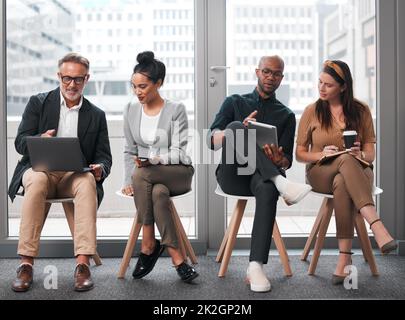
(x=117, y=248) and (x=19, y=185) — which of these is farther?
(x=117, y=248)

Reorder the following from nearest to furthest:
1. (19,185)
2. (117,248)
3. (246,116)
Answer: (19,185) → (246,116) → (117,248)

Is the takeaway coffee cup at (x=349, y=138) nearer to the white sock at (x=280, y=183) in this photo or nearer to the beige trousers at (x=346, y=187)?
the beige trousers at (x=346, y=187)

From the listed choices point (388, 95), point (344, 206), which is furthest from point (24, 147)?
point (388, 95)

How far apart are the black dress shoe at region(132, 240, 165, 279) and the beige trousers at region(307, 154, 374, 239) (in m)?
0.85

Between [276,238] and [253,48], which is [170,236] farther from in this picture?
[253,48]


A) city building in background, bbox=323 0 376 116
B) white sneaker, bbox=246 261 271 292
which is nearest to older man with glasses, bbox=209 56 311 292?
white sneaker, bbox=246 261 271 292

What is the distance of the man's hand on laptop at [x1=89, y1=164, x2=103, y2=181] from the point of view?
2.95 meters

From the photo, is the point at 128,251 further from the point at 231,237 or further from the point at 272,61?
the point at 272,61

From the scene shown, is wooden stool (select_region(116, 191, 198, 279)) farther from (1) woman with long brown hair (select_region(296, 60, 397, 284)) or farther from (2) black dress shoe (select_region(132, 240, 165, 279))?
(1) woman with long brown hair (select_region(296, 60, 397, 284))

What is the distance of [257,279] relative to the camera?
2.71 meters

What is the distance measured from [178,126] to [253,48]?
888mm

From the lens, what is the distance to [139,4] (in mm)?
3551

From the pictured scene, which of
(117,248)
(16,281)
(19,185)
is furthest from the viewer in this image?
(117,248)

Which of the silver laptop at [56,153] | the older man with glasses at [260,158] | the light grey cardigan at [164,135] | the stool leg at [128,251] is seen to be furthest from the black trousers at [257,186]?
the silver laptop at [56,153]
